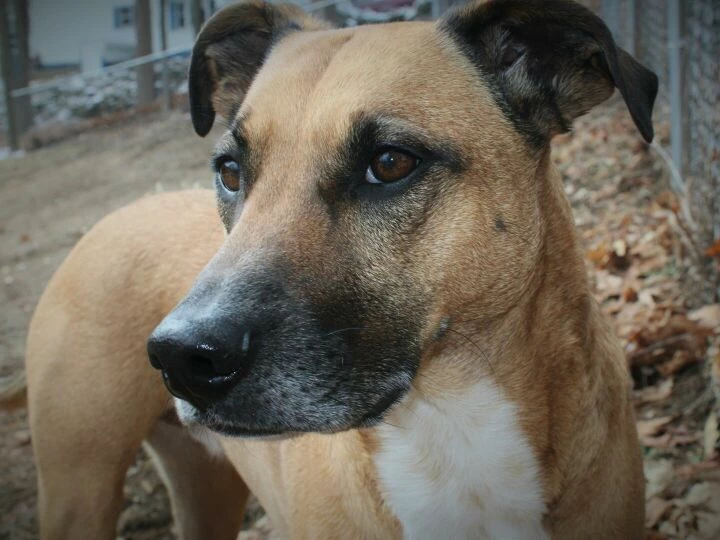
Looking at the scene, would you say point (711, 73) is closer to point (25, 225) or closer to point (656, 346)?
point (656, 346)

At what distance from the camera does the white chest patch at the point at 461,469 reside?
2416mm

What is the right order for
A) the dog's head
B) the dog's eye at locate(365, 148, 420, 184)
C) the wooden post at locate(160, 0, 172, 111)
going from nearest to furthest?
the dog's head, the dog's eye at locate(365, 148, 420, 184), the wooden post at locate(160, 0, 172, 111)

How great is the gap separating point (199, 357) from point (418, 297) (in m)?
0.68

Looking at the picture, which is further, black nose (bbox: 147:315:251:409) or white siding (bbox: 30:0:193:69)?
white siding (bbox: 30:0:193:69)

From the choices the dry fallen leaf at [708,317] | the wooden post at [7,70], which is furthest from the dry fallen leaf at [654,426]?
the wooden post at [7,70]

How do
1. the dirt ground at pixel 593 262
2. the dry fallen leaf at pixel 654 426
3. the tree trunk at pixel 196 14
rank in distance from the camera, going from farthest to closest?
1. the tree trunk at pixel 196 14
2. the dry fallen leaf at pixel 654 426
3. the dirt ground at pixel 593 262

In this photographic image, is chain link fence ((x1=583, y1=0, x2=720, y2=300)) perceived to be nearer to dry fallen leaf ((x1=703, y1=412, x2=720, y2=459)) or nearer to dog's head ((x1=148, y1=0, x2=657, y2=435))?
dry fallen leaf ((x1=703, y1=412, x2=720, y2=459))

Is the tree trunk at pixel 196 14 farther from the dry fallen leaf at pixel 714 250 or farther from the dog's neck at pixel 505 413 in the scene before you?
the dog's neck at pixel 505 413

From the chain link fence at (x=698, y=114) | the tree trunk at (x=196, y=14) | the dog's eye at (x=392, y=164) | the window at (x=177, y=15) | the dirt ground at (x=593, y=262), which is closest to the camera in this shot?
the dog's eye at (x=392, y=164)

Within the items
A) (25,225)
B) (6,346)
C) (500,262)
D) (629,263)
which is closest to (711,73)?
(629,263)

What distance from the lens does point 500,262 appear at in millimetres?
2281

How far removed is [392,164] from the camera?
7.23 ft

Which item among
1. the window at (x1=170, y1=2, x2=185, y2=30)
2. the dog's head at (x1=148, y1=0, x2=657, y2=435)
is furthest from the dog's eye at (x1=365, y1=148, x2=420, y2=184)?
the window at (x1=170, y1=2, x2=185, y2=30)

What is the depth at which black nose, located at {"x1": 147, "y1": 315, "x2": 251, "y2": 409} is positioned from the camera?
1.77 m
